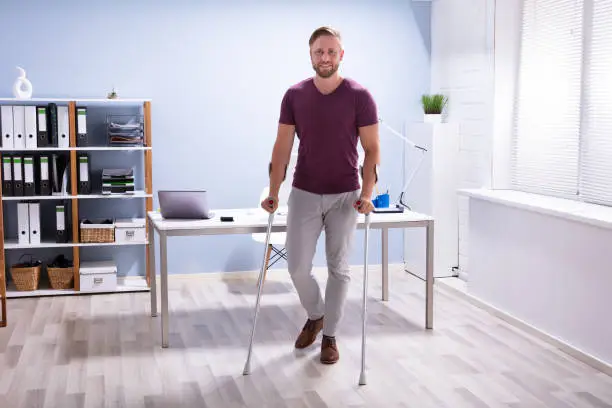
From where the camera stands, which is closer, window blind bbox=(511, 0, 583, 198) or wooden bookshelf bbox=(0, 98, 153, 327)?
window blind bbox=(511, 0, 583, 198)

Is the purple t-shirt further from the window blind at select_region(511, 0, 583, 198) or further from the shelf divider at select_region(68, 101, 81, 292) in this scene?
the shelf divider at select_region(68, 101, 81, 292)

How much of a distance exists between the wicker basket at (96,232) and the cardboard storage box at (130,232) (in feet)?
0.13

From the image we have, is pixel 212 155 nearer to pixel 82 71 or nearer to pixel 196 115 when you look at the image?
pixel 196 115

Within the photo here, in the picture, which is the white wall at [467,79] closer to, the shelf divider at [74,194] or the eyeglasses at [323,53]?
the eyeglasses at [323,53]

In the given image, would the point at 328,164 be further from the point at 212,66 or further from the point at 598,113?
the point at 212,66

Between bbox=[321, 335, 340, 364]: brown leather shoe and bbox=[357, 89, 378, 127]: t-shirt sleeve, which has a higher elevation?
bbox=[357, 89, 378, 127]: t-shirt sleeve

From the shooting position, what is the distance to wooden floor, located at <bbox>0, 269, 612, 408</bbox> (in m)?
3.55

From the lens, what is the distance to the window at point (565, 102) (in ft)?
14.9

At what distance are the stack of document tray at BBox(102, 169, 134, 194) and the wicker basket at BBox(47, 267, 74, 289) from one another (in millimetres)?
610

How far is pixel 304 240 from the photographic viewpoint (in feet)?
12.9

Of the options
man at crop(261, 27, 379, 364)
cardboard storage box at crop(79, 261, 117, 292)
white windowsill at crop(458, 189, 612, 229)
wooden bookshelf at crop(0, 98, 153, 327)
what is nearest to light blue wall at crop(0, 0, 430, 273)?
wooden bookshelf at crop(0, 98, 153, 327)

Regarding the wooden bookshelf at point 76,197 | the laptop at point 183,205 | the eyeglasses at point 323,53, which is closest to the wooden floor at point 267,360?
the wooden bookshelf at point 76,197

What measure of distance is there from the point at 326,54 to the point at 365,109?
0.32 m

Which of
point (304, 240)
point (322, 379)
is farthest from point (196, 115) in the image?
point (322, 379)
